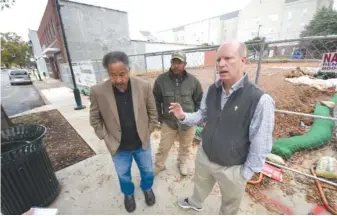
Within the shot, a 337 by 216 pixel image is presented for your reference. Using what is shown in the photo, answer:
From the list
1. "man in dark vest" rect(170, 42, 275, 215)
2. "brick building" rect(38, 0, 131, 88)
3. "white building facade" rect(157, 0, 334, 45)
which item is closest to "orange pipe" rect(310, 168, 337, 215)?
"man in dark vest" rect(170, 42, 275, 215)

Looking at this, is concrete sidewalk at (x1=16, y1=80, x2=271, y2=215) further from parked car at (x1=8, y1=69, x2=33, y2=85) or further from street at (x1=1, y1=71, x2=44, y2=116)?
parked car at (x1=8, y1=69, x2=33, y2=85)

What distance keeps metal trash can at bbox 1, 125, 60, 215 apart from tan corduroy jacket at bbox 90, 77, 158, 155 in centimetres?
93

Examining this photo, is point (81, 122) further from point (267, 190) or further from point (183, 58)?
point (267, 190)

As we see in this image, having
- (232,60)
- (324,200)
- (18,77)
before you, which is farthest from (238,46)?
(18,77)

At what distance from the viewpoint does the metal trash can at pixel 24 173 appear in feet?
6.32

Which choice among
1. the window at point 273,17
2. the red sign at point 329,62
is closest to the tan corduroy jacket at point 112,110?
the red sign at point 329,62

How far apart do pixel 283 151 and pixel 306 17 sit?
4853 centimetres

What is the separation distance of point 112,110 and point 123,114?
0.42 ft

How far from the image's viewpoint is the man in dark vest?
1.30 m

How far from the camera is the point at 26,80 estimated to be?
→ 1791 cm

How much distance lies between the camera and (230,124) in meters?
1.41

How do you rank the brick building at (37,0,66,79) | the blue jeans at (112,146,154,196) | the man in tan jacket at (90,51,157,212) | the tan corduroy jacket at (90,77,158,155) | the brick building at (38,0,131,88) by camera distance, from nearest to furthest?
the man in tan jacket at (90,51,157,212) < the tan corduroy jacket at (90,77,158,155) < the blue jeans at (112,146,154,196) < the brick building at (38,0,131,88) < the brick building at (37,0,66,79)

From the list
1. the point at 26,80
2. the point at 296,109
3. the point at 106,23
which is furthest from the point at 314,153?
the point at 26,80

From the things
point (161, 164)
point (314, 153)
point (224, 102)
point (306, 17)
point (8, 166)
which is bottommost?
point (314, 153)
